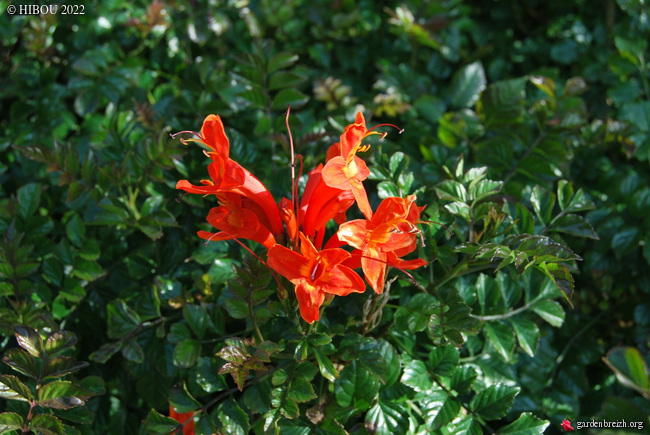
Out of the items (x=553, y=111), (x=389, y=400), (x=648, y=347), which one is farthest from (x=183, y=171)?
(x=648, y=347)

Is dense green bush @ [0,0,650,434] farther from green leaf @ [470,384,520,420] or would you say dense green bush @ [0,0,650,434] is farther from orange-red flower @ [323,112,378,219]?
orange-red flower @ [323,112,378,219]

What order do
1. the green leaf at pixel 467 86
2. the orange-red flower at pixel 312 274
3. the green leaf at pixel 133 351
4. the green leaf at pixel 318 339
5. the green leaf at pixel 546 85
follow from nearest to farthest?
the orange-red flower at pixel 312 274 < the green leaf at pixel 318 339 < the green leaf at pixel 133 351 < the green leaf at pixel 546 85 < the green leaf at pixel 467 86

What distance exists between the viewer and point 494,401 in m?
1.30

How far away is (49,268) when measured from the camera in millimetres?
1538

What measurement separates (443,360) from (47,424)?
85 centimetres

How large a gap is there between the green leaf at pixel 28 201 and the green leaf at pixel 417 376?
3.55 feet

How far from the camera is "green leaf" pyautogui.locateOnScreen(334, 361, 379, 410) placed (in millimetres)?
1261

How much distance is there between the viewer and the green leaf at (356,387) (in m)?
1.26

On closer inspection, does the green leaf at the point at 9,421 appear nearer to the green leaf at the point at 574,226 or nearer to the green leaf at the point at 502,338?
the green leaf at the point at 502,338

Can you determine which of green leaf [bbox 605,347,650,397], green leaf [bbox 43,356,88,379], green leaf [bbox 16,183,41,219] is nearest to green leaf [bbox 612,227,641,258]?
green leaf [bbox 605,347,650,397]

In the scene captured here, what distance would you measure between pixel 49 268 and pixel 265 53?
2.95ft

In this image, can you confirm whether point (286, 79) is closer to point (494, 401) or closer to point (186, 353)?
point (186, 353)

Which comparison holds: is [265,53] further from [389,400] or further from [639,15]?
[639,15]

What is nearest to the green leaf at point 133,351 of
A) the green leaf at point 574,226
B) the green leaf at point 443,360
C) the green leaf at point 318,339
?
the green leaf at point 318,339
